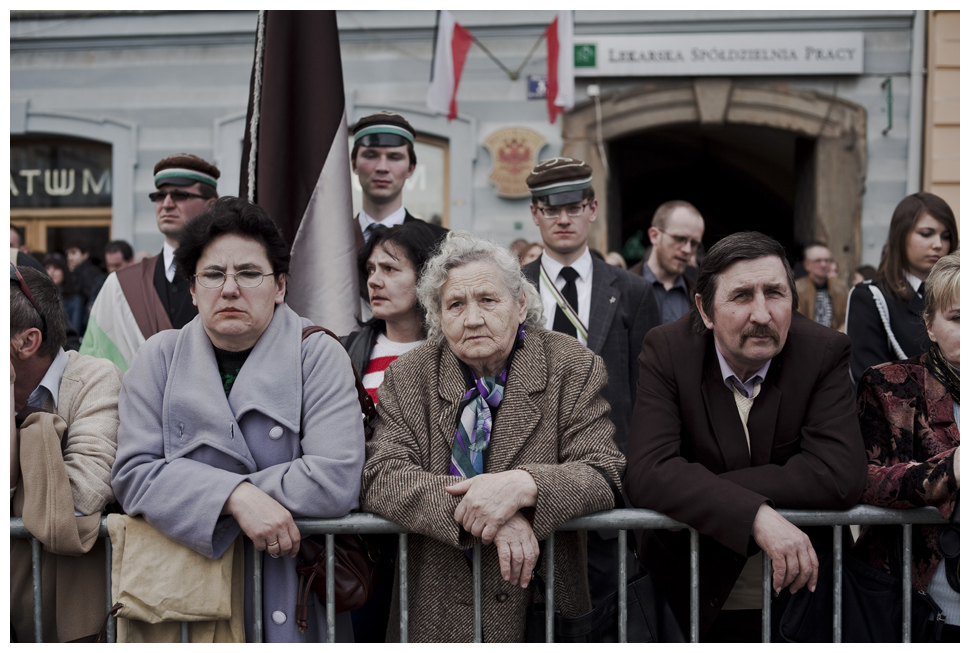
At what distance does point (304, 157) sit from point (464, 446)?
150cm

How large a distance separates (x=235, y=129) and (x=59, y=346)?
6.86 metres

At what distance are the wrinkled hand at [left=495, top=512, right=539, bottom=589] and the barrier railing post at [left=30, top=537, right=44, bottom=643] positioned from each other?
51.8 inches

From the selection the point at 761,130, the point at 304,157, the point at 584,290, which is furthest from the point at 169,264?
the point at 761,130

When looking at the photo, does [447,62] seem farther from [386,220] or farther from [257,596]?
[257,596]

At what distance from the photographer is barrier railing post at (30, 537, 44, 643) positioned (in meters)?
2.35

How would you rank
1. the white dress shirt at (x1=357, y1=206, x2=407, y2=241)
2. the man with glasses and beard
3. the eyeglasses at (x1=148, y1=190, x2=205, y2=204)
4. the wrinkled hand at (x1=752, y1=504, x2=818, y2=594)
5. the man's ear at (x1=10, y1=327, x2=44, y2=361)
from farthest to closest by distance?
the man with glasses and beard → the eyeglasses at (x1=148, y1=190, x2=205, y2=204) → the white dress shirt at (x1=357, y1=206, x2=407, y2=241) → the man's ear at (x1=10, y1=327, x2=44, y2=361) → the wrinkled hand at (x1=752, y1=504, x2=818, y2=594)

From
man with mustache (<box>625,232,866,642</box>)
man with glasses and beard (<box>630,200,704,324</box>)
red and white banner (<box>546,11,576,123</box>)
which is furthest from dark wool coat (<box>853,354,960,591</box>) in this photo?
red and white banner (<box>546,11,576,123</box>)

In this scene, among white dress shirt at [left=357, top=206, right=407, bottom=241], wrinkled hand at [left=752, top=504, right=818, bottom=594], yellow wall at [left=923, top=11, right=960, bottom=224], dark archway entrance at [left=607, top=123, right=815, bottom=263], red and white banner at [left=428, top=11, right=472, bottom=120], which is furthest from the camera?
dark archway entrance at [left=607, top=123, right=815, bottom=263]

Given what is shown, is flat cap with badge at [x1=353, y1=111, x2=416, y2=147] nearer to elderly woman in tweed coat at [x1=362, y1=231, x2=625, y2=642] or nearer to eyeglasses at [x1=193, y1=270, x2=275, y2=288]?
elderly woman in tweed coat at [x1=362, y1=231, x2=625, y2=642]

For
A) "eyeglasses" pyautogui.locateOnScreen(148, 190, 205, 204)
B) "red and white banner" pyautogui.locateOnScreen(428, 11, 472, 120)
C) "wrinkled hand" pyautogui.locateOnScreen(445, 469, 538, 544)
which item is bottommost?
"wrinkled hand" pyautogui.locateOnScreen(445, 469, 538, 544)

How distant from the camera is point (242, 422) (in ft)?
7.91

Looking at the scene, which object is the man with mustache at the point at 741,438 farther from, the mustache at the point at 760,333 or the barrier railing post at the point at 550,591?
the barrier railing post at the point at 550,591

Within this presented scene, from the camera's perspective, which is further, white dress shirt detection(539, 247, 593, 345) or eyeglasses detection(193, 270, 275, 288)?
white dress shirt detection(539, 247, 593, 345)

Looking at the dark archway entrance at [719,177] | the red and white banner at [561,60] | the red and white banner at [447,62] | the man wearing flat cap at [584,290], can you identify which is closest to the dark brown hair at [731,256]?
the man wearing flat cap at [584,290]
